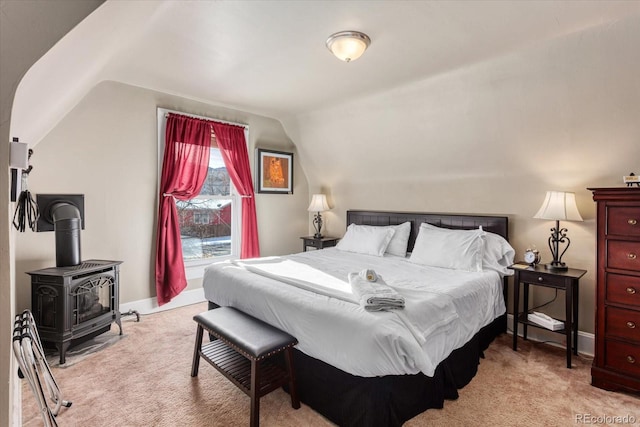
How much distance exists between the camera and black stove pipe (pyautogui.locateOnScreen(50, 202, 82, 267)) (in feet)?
9.25

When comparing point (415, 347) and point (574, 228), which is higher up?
point (574, 228)

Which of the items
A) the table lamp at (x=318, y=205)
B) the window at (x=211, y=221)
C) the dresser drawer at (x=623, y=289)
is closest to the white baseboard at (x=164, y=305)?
the window at (x=211, y=221)

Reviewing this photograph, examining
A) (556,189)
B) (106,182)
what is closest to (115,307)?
(106,182)

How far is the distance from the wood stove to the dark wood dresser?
13.1ft

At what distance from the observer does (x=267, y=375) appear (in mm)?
2066

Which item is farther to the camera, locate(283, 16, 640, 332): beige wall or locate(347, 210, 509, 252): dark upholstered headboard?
locate(347, 210, 509, 252): dark upholstered headboard

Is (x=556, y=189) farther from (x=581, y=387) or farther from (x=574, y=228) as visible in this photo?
(x=581, y=387)

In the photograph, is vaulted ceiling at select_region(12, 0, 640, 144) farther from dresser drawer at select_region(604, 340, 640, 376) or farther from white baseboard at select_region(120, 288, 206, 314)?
dresser drawer at select_region(604, 340, 640, 376)

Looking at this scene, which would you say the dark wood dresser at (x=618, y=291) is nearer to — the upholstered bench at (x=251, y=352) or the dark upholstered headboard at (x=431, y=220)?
the dark upholstered headboard at (x=431, y=220)

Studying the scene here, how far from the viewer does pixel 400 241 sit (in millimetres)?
3904

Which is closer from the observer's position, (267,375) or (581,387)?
(267,375)

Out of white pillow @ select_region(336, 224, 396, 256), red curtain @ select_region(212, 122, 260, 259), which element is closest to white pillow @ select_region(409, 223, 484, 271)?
white pillow @ select_region(336, 224, 396, 256)

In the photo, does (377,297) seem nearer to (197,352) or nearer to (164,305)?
(197,352)

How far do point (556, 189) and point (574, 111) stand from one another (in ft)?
2.34
